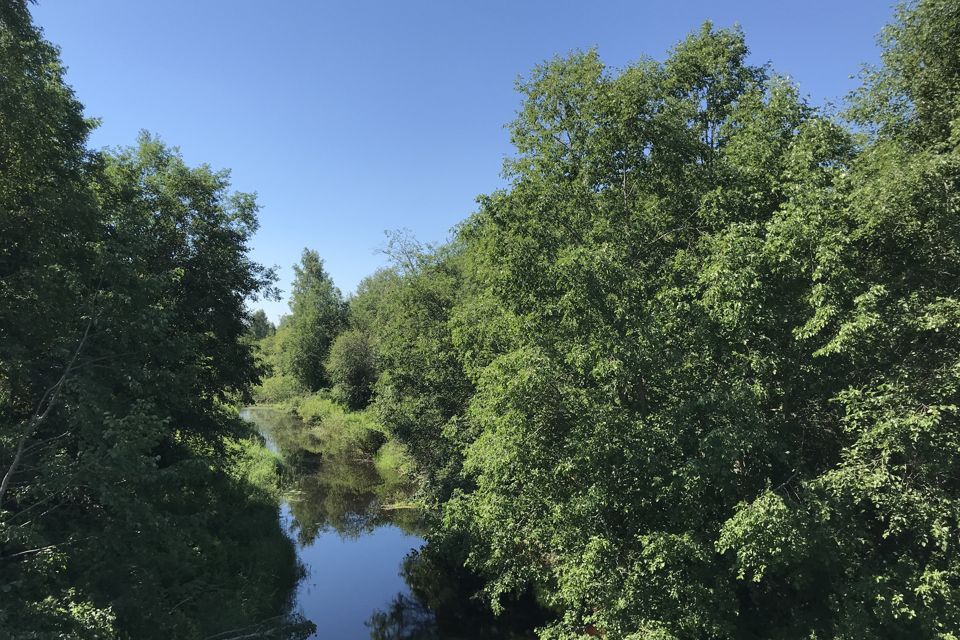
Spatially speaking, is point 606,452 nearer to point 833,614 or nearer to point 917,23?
point 833,614

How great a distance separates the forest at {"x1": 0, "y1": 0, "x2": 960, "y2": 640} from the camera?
354 inches

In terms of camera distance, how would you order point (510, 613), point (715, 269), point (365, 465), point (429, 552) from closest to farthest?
1. point (715, 269)
2. point (510, 613)
3. point (429, 552)
4. point (365, 465)

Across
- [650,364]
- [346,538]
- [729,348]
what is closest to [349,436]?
[346,538]

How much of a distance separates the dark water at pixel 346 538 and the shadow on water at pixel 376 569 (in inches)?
1.7

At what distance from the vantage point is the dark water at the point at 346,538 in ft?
59.5

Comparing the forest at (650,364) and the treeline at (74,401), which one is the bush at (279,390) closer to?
the forest at (650,364)

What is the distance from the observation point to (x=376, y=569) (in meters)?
21.6

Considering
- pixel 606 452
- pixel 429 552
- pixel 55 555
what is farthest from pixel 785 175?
pixel 429 552

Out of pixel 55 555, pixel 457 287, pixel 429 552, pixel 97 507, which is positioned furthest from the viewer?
pixel 457 287

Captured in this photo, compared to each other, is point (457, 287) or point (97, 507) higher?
point (457, 287)

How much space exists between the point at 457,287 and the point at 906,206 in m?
22.2

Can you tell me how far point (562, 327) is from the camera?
12617mm

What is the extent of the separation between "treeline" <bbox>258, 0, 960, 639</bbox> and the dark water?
6.21 m

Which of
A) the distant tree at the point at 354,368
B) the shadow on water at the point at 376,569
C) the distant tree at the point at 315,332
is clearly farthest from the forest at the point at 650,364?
the distant tree at the point at 315,332
